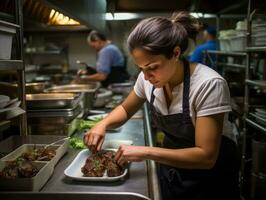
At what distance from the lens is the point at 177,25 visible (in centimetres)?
147

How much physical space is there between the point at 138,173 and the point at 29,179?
0.48 metres

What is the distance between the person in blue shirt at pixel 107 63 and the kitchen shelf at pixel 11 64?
310 cm

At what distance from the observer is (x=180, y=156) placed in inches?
52.8

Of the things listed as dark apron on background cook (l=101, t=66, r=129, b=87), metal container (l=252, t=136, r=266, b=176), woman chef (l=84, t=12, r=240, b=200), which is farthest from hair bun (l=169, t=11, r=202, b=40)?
dark apron on background cook (l=101, t=66, r=129, b=87)

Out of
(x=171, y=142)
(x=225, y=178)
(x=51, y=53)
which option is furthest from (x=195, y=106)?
(x=51, y=53)

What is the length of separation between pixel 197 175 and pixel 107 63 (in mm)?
3497

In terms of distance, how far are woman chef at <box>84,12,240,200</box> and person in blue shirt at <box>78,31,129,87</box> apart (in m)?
3.09

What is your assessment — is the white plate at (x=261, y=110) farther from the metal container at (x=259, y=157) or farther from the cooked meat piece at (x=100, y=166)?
the cooked meat piece at (x=100, y=166)

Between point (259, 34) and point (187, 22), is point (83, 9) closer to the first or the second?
point (187, 22)

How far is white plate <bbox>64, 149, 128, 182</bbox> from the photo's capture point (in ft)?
4.31

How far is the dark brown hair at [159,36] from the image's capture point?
1386mm

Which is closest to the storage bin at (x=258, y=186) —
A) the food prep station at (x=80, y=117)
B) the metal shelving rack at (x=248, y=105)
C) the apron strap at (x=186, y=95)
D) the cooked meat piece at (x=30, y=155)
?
the food prep station at (x=80, y=117)

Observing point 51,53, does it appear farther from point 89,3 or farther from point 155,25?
point 155,25

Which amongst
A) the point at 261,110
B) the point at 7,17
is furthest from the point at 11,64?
the point at 261,110
